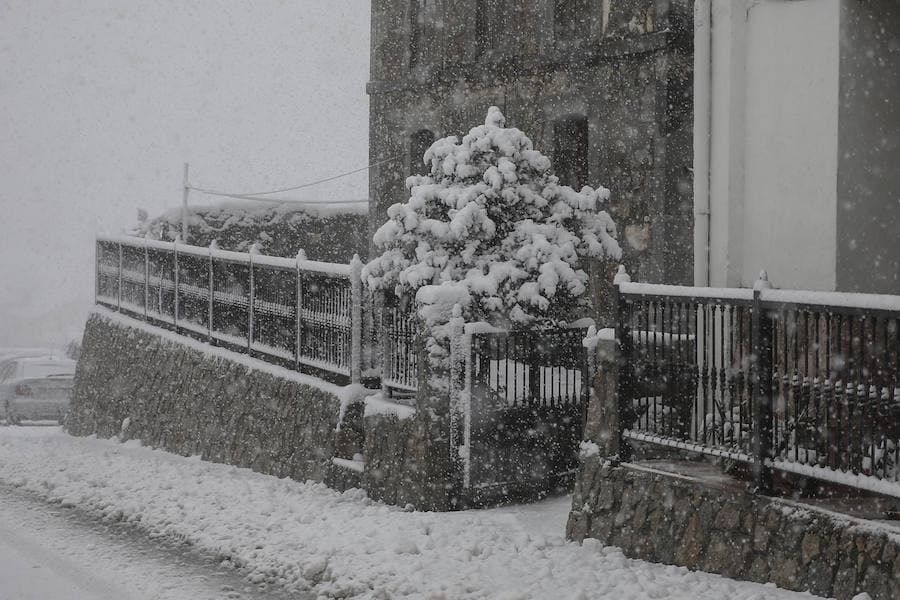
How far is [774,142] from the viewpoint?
11203 millimetres

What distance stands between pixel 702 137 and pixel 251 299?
21.9 feet

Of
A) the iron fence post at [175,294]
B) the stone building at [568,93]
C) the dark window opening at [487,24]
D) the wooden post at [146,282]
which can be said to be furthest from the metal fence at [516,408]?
the wooden post at [146,282]

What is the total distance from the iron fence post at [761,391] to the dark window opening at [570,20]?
897cm

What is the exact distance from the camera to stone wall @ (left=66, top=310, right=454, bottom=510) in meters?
11.0

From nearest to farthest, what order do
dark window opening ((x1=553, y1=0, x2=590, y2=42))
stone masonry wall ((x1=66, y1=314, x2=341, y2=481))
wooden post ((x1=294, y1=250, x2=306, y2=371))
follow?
stone masonry wall ((x1=66, y1=314, x2=341, y2=481))
wooden post ((x1=294, y1=250, x2=306, y2=371))
dark window opening ((x1=553, y1=0, x2=590, y2=42))

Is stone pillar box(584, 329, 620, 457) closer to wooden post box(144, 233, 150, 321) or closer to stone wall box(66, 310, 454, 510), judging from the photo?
stone wall box(66, 310, 454, 510)

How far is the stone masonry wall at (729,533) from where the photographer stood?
675 centimetres

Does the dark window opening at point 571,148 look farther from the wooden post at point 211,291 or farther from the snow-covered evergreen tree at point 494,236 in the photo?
the wooden post at point 211,291

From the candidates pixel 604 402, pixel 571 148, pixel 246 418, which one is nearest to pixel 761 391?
pixel 604 402

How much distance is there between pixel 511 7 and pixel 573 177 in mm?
2952

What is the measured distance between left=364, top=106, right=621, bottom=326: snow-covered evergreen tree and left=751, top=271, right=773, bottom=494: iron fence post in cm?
346

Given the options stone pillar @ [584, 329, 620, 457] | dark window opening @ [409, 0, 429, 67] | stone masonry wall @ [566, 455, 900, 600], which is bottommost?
stone masonry wall @ [566, 455, 900, 600]

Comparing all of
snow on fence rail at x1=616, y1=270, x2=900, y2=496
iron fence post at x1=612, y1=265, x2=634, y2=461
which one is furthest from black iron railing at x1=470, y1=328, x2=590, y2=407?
snow on fence rail at x1=616, y1=270, x2=900, y2=496

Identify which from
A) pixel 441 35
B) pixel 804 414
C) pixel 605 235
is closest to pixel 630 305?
pixel 804 414
